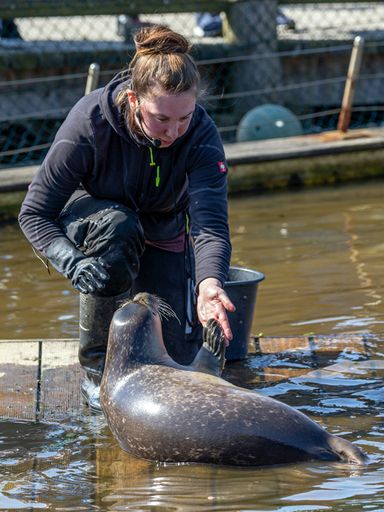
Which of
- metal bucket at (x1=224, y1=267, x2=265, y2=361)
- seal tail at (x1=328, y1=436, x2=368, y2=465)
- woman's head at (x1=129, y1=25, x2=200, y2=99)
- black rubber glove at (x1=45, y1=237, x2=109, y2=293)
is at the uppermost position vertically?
woman's head at (x1=129, y1=25, x2=200, y2=99)

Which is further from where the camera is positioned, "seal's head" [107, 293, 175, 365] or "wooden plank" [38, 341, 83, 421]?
"wooden plank" [38, 341, 83, 421]

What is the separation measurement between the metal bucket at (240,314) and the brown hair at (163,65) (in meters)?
1.26

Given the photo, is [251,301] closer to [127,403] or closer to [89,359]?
[89,359]

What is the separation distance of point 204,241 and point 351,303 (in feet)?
7.12

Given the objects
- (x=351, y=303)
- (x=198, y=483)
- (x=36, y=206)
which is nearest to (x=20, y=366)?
(x=36, y=206)

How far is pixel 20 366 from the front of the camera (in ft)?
17.3

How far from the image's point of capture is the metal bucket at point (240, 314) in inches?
207

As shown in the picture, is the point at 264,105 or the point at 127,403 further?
the point at 264,105

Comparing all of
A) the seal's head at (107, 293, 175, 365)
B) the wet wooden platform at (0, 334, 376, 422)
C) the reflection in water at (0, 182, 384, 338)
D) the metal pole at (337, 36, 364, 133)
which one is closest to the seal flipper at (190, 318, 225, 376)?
the seal's head at (107, 293, 175, 365)

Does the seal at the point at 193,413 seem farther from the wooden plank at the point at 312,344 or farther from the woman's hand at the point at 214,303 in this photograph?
the wooden plank at the point at 312,344

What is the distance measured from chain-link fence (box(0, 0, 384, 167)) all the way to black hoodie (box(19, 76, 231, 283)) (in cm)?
550

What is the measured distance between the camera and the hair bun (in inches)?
170

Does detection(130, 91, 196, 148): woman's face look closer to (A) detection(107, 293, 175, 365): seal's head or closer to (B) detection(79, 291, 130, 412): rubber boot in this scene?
(A) detection(107, 293, 175, 365): seal's head

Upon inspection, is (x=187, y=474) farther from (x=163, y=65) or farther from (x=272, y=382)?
(x=163, y=65)
